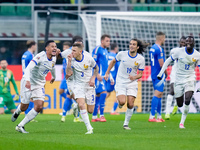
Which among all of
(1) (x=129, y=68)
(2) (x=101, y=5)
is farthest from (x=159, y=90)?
(2) (x=101, y=5)

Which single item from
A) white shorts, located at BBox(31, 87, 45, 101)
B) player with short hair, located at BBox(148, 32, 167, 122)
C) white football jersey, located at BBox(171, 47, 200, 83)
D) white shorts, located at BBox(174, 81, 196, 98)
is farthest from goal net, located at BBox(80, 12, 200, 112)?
white shorts, located at BBox(31, 87, 45, 101)

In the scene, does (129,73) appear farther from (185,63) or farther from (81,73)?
(81,73)

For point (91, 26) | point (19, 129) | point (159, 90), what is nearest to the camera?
point (19, 129)

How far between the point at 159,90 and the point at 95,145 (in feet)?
22.5

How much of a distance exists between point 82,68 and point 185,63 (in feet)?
8.42

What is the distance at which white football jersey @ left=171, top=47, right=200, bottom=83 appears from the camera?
39.1 feet

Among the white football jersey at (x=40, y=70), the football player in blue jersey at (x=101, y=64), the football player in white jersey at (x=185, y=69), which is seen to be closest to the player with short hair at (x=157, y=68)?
the football player in blue jersey at (x=101, y=64)

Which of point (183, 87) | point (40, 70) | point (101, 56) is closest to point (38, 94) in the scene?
point (40, 70)

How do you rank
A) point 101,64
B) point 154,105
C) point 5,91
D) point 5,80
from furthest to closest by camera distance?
1. point 5,91
2. point 5,80
3. point 101,64
4. point 154,105

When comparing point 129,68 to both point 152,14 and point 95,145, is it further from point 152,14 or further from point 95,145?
point 152,14

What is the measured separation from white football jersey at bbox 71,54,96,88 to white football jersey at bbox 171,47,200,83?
2.25 m

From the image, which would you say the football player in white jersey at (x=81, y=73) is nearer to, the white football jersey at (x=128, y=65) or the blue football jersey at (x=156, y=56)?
the white football jersey at (x=128, y=65)

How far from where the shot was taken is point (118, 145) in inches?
325

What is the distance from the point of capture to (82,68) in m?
10.9
